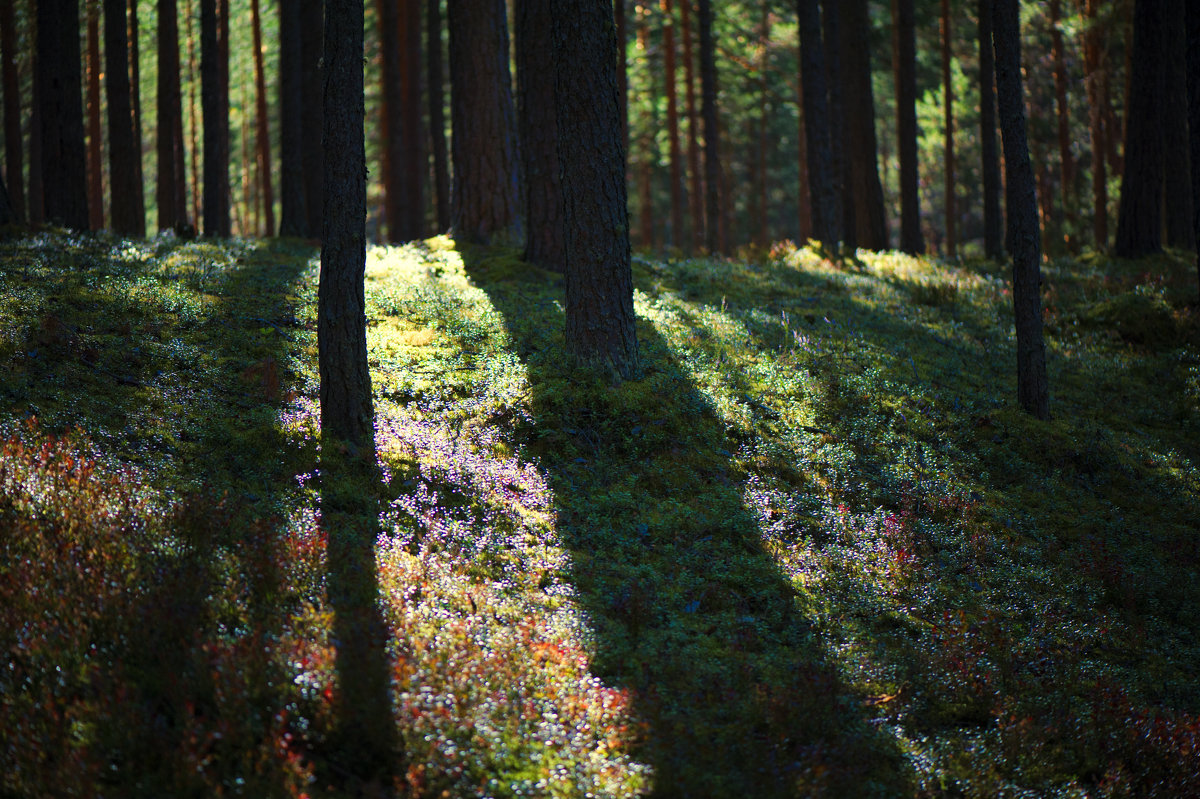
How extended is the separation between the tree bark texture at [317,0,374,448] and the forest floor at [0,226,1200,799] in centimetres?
37

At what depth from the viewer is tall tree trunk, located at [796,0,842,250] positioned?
19688 mm

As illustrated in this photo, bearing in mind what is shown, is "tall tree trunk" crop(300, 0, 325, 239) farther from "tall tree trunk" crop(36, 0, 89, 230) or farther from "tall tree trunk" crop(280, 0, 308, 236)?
"tall tree trunk" crop(36, 0, 89, 230)

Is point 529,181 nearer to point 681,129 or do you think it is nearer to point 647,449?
point 647,449

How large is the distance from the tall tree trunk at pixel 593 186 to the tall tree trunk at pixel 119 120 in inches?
460

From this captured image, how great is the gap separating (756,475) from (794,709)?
139 inches

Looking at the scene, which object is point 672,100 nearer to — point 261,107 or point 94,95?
point 261,107

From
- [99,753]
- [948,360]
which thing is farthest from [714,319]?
[99,753]

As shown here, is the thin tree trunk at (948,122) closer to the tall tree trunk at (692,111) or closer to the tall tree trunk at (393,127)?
the tall tree trunk at (692,111)

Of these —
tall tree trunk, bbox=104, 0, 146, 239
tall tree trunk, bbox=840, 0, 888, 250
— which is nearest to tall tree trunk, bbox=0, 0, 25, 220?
tall tree trunk, bbox=104, 0, 146, 239

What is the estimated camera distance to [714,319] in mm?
12367

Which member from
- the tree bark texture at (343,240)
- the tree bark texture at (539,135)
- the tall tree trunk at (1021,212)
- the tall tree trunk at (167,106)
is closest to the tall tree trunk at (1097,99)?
the tall tree trunk at (1021,212)

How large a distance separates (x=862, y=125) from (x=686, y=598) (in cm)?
1863

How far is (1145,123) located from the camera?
17656 mm

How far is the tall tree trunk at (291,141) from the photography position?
19.4 m
